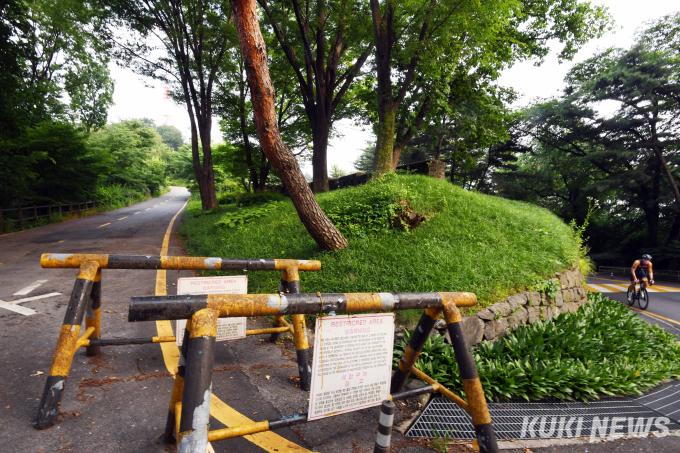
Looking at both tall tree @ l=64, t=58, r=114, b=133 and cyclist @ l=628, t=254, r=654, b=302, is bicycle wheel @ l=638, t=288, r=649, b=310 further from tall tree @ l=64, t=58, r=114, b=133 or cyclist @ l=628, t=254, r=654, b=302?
tall tree @ l=64, t=58, r=114, b=133

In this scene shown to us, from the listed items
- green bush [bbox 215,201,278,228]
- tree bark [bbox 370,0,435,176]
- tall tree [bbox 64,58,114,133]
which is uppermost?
tall tree [bbox 64,58,114,133]

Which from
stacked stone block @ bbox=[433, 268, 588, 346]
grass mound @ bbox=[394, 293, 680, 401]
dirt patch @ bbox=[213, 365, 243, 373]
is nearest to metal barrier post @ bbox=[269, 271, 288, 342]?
dirt patch @ bbox=[213, 365, 243, 373]

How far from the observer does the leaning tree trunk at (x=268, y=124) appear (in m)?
4.94

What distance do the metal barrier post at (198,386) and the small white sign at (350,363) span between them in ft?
1.87

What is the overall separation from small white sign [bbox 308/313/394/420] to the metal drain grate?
1.07 m

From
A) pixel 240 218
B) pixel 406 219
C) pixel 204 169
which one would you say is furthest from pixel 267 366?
pixel 204 169

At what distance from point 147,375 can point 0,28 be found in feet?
46.4

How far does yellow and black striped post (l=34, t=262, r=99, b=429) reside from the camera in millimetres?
2318

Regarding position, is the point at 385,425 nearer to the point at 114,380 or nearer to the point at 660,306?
the point at 114,380

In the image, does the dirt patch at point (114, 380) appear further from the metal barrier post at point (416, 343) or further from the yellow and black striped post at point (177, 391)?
the metal barrier post at point (416, 343)

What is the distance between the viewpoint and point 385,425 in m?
1.84

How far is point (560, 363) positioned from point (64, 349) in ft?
16.6

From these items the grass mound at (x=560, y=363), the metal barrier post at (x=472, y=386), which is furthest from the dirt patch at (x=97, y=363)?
the metal barrier post at (x=472, y=386)

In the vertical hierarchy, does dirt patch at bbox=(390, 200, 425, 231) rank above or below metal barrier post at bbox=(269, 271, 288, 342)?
above
